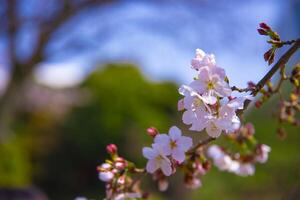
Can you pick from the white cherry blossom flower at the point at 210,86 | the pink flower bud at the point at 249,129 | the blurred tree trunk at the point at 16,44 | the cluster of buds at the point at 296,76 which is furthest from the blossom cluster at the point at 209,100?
the blurred tree trunk at the point at 16,44

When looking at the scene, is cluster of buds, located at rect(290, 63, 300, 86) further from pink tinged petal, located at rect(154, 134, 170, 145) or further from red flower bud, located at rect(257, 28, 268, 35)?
pink tinged petal, located at rect(154, 134, 170, 145)

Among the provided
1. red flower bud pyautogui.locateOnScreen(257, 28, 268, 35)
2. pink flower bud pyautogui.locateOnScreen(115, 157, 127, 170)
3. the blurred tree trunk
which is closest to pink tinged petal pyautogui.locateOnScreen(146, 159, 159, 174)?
pink flower bud pyautogui.locateOnScreen(115, 157, 127, 170)

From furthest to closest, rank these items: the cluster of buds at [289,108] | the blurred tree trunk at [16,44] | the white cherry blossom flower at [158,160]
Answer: the blurred tree trunk at [16,44] → the cluster of buds at [289,108] → the white cherry blossom flower at [158,160]

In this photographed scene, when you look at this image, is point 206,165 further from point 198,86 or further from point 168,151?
point 198,86

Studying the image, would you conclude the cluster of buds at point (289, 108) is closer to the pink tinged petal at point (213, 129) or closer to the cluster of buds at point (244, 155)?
the cluster of buds at point (244, 155)

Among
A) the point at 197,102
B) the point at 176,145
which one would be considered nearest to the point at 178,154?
the point at 176,145

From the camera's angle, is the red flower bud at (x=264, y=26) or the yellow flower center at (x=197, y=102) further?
A: the red flower bud at (x=264, y=26)

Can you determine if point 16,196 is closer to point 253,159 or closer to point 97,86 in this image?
point 253,159
